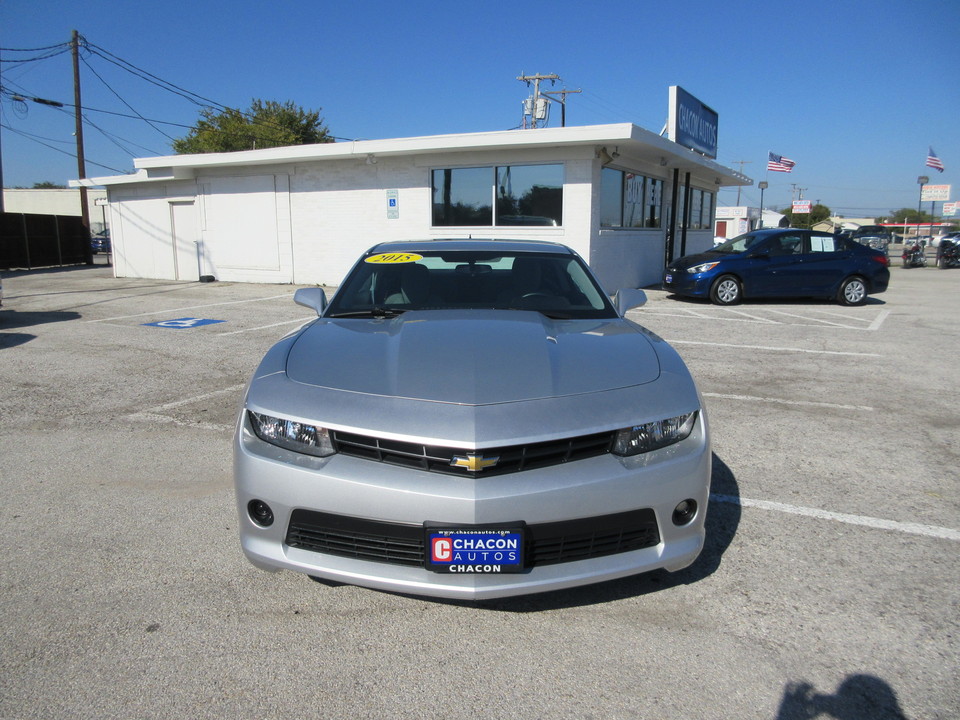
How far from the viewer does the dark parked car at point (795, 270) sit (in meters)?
13.6

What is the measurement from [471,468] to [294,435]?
70cm

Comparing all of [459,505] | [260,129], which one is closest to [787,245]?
[459,505]

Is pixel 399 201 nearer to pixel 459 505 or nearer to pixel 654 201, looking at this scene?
pixel 654 201

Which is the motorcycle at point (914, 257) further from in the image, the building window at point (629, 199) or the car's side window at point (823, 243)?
the car's side window at point (823, 243)

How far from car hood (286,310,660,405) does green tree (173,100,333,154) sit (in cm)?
4444

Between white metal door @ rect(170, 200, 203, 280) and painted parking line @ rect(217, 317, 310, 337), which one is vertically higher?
white metal door @ rect(170, 200, 203, 280)

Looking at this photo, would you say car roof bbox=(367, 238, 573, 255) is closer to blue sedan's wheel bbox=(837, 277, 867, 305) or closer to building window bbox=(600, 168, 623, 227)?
building window bbox=(600, 168, 623, 227)

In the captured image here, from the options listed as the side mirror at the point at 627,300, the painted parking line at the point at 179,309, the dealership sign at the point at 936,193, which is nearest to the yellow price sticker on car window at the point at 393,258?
the side mirror at the point at 627,300

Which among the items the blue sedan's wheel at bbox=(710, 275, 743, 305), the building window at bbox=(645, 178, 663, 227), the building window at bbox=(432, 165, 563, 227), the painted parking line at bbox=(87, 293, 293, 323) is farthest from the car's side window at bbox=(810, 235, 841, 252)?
the painted parking line at bbox=(87, 293, 293, 323)

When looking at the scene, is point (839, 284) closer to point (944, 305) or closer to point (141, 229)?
point (944, 305)

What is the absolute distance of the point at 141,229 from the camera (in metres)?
19.6

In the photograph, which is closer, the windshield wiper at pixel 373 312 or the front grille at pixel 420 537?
the front grille at pixel 420 537

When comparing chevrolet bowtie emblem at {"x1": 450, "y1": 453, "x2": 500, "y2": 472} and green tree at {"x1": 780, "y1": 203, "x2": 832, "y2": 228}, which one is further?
green tree at {"x1": 780, "y1": 203, "x2": 832, "y2": 228}

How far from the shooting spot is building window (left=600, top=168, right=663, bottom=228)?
14711 millimetres
